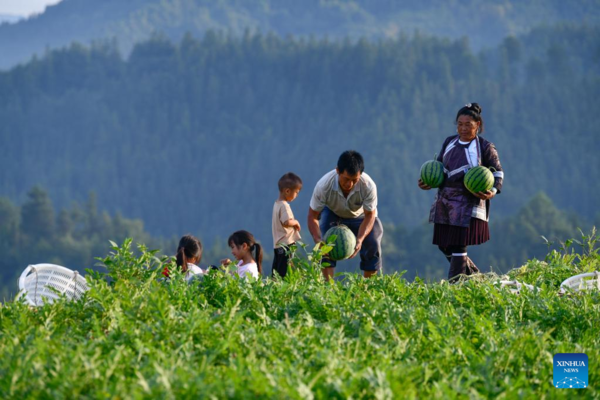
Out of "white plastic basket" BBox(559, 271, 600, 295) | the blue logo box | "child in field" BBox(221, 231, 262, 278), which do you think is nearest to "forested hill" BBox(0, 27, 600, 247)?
"child in field" BBox(221, 231, 262, 278)

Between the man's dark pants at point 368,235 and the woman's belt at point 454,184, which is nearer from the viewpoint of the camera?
the woman's belt at point 454,184

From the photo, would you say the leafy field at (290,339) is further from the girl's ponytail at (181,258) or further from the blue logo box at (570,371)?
the girl's ponytail at (181,258)

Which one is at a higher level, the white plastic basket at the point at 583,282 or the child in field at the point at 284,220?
the child in field at the point at 284,220

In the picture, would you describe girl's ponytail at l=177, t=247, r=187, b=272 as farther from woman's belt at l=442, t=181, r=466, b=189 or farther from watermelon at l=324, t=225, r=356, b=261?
woman's belt at l=442, t=181, r=466, b=189

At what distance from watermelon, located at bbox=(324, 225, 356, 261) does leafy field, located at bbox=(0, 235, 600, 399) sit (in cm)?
108

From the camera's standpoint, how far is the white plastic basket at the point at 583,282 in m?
6.02

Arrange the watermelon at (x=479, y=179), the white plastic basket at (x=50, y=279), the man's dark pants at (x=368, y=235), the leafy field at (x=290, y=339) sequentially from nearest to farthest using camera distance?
the leafy field at (x=290, y=339)
the white plastic basket at (x=50, y=279)
the watermelon at (x=479, y=179)
the man's dark pants at (x=368, y=235)

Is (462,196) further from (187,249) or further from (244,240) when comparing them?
(187,249)

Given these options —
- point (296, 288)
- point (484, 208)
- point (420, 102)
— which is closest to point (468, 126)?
point (484, 208)

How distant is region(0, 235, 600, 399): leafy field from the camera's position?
3627 millimetres

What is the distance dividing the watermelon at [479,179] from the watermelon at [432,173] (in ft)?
0.79

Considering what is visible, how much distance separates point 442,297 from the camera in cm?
550

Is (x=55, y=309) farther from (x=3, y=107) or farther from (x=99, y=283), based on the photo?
(x=3, y=107)

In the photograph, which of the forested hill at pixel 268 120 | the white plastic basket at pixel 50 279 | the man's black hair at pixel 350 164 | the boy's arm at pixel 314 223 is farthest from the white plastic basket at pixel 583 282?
the forested hill at pixel 268 120
